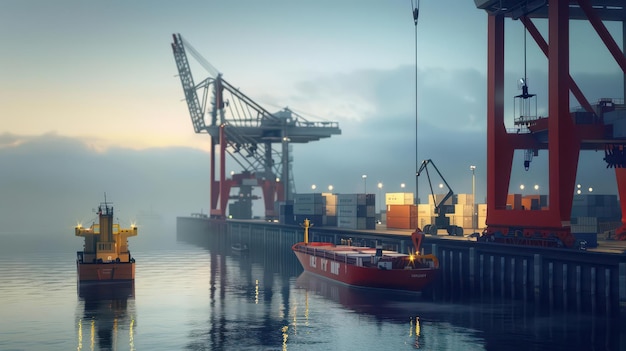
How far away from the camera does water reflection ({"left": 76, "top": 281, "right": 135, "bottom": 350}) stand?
47.8m

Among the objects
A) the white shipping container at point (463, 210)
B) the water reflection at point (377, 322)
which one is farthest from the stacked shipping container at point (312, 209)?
the water reflection at point (377, 322)

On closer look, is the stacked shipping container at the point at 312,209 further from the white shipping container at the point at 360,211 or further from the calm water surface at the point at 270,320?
the calm water surface at the point at 270,320

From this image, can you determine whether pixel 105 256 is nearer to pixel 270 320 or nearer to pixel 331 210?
pixel 270 320

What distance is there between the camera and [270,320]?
2185 inches

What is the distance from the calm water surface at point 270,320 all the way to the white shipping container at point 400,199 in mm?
38122

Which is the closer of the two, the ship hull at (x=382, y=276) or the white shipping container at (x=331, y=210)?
the ship hull at (x=382, y=276)

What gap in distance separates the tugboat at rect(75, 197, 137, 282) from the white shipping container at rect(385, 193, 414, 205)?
53280 mm

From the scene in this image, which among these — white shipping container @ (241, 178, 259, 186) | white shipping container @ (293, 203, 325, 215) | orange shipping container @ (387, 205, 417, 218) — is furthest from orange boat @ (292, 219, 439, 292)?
white shipping container @ (241, 178, 259, 186)

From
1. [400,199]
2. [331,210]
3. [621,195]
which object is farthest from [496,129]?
[331,210]

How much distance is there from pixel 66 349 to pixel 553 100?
1743 inches

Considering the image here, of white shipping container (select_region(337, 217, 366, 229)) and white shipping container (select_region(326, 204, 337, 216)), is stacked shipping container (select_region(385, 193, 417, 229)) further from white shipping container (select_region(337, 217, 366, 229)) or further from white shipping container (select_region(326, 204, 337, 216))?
white shipping container (select_region(326, 204, 337, 216))

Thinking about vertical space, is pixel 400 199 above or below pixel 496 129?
below

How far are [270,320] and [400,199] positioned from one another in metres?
67.7

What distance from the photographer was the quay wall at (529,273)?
185 ft
